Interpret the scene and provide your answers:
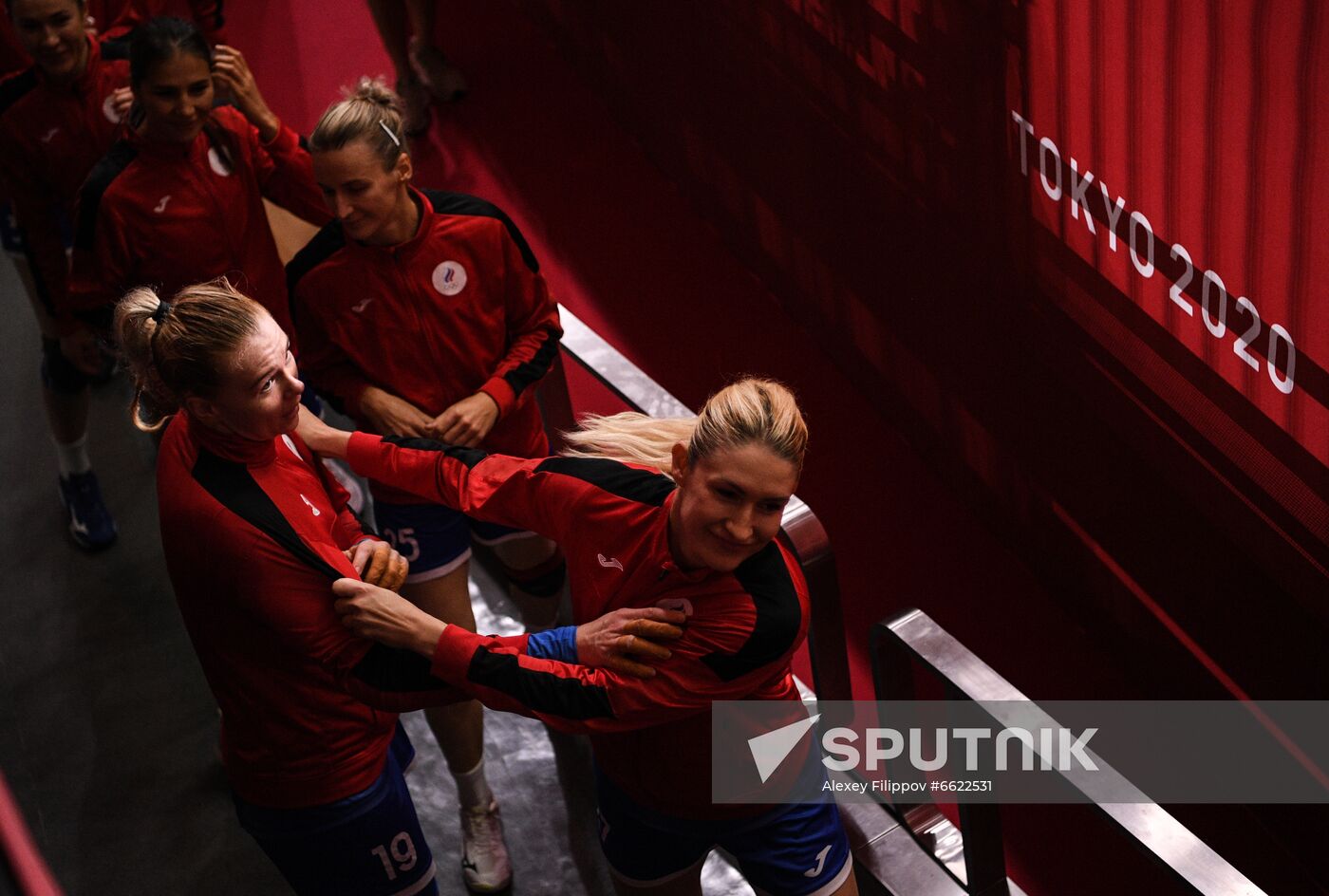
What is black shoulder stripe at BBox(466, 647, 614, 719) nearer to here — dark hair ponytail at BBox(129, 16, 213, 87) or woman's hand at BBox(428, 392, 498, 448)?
woman's hand at BBox(428, 392, 498, 448)

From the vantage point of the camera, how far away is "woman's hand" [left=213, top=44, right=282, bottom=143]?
3.55 metres

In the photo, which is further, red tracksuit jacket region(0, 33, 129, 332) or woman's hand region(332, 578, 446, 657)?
red tracksuit jacket region(0, 33, 129, 332)

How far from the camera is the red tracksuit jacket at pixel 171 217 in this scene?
129 inches

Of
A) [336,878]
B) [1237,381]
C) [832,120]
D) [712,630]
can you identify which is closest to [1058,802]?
[1237,381]

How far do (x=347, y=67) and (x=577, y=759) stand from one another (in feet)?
12.2

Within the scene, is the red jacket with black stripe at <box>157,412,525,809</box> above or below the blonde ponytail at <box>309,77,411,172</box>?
below

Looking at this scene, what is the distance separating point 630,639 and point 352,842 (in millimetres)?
739

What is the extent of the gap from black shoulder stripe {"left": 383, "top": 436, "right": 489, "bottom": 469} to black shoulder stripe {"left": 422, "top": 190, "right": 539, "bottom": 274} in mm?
581

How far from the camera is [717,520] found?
6.88ft

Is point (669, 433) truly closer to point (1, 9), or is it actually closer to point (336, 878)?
Answer: point (336, 878)

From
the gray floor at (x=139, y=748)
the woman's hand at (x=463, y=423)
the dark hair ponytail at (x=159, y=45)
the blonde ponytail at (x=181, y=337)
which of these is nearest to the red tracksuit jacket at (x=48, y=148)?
the dark hair ponytail at (x=159, y=45)

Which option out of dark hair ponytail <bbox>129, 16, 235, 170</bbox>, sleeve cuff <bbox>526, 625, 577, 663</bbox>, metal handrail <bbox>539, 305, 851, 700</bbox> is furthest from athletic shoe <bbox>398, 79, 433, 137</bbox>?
sleeve cuff <bbox>526, 625, 577, 663</bbox>

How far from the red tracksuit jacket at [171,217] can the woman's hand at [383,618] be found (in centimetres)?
121

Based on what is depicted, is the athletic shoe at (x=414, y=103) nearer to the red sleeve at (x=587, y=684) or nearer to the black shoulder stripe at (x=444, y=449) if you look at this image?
the black shoulder stripe at (x=444, y=449)
